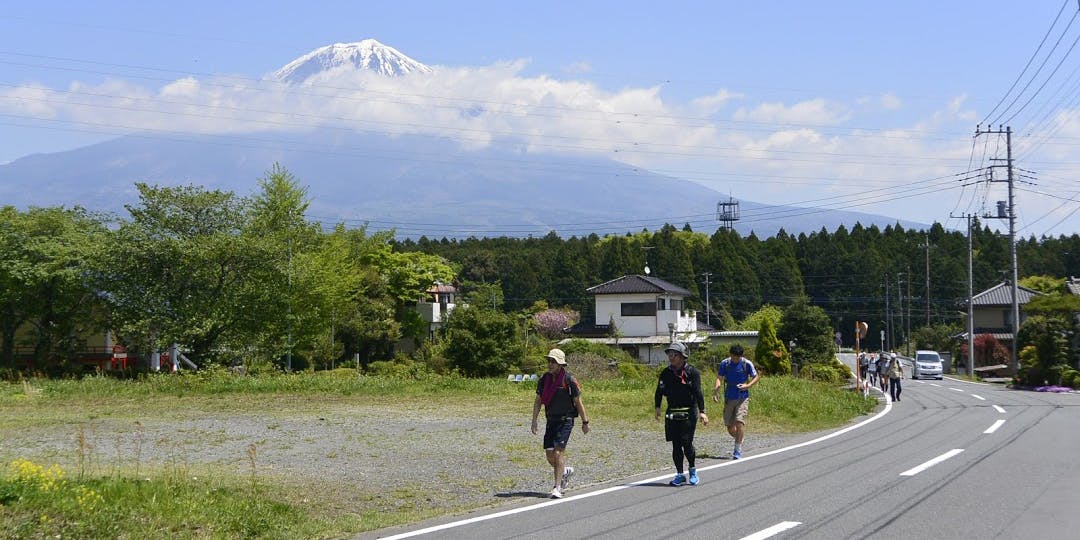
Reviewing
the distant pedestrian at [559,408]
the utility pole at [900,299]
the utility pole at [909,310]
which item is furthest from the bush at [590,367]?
the utility pole at [900,299]

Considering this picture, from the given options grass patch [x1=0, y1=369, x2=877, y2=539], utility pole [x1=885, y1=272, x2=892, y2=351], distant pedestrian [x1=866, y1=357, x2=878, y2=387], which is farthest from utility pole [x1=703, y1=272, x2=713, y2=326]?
grass patch [x1=0, y1=369, x2=877, y2=539]

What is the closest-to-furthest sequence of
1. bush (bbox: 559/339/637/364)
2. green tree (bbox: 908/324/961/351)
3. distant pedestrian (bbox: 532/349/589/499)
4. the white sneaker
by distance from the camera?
distant pedestrian (bbox: 532/349/589/499) → the white sneaker → bush (bbox: 559/339/637/364) → green tree (bbox: 908/324/961/351)

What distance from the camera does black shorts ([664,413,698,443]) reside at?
34.1 ft

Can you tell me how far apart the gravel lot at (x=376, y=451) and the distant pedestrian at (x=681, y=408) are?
1.09 metres

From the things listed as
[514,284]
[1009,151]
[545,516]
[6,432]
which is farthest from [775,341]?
[514,284]

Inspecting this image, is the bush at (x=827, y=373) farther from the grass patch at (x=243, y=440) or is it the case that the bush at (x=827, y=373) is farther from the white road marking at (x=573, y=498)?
the white road marking at (x=573, y=498)

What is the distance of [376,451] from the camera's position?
47.2ft

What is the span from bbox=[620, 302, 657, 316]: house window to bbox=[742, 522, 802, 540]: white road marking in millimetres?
50081

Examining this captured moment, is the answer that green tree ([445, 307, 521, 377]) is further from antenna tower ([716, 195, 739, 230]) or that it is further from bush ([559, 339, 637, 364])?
antenna tower ([716, 195, 739, 230])

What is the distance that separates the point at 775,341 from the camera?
124 ft

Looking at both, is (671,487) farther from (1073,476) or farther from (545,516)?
(1073,476)

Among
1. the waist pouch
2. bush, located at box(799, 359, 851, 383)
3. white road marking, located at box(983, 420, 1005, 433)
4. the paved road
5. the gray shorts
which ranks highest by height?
the waist pouch

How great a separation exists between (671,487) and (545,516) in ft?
7.41

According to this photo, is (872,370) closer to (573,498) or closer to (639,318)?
(639,318)
